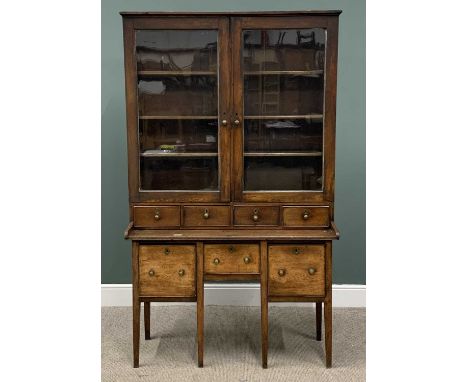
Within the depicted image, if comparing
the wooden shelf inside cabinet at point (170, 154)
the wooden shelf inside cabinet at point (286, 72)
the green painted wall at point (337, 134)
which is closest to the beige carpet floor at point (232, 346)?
the green painted wall at point (337, 134)

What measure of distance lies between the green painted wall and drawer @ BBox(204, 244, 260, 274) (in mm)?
1023

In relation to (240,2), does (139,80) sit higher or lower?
lower

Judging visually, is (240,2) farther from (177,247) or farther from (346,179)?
(177,247)

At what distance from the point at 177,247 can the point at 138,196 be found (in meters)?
0.35

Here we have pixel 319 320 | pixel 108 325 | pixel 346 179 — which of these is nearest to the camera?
pixel 319 320

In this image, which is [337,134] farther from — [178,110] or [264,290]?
[264,290]

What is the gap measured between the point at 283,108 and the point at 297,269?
32.2 inches

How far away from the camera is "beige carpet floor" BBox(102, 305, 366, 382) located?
280cm

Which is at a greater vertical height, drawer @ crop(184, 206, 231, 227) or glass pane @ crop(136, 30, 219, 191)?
glass pane @ crop(136, 30, 219, 191)

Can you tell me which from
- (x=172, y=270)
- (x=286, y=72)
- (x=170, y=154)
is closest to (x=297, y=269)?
(x=172, y=270)

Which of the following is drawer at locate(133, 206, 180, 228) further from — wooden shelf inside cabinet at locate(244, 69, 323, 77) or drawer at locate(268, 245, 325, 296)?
wooden shelf inside cabinet at locate(244, 69, 323, 77)

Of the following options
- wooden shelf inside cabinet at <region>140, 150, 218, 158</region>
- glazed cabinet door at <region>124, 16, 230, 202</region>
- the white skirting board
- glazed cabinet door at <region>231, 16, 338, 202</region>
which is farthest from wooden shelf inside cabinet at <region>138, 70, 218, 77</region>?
the white skirting board

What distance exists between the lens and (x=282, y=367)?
2.87m

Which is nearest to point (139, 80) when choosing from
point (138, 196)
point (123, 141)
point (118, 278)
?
point (138, 196)
